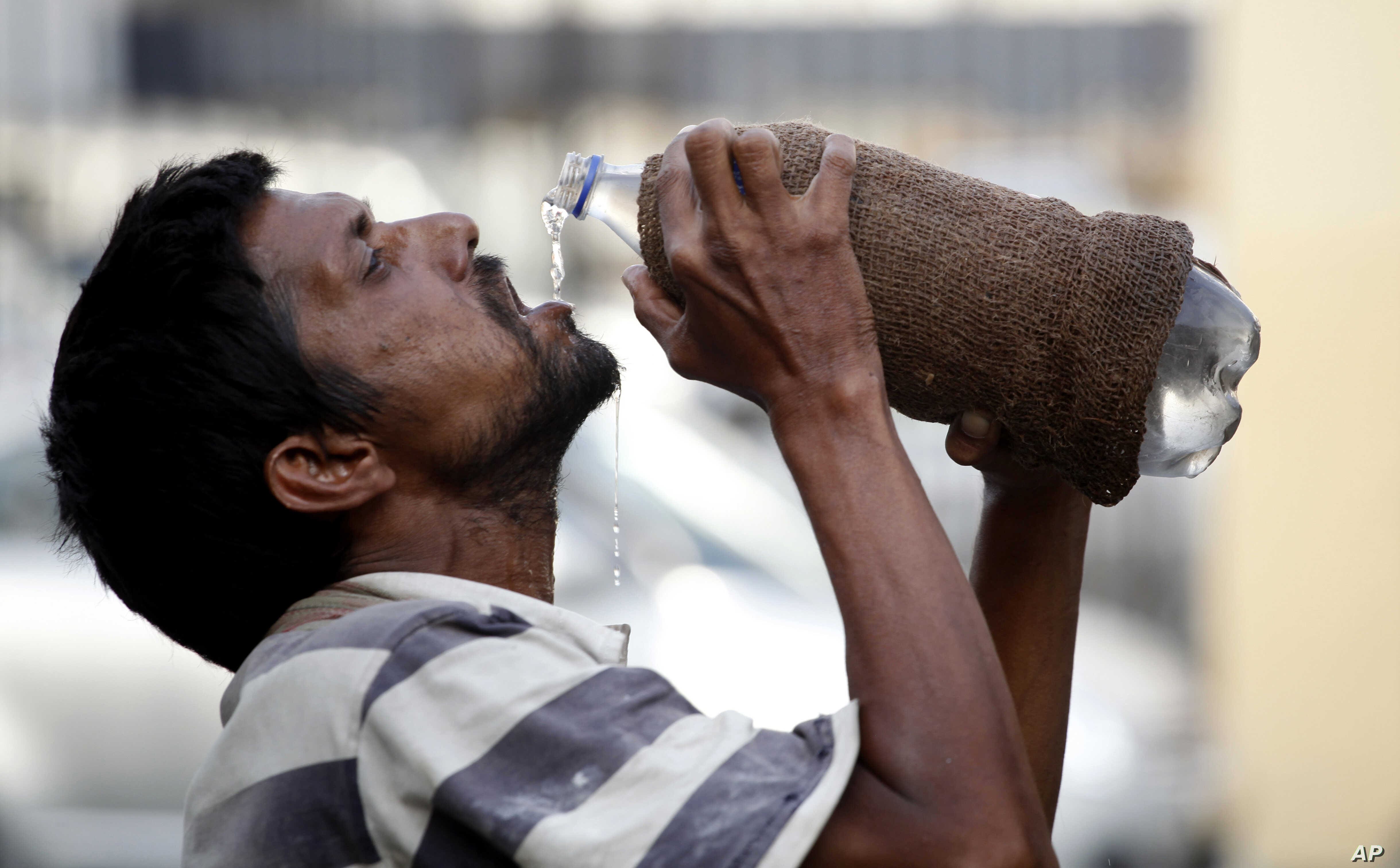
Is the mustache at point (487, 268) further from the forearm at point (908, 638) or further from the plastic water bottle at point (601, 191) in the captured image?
the forearm at point (908, 638)

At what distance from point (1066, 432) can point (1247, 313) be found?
265mm

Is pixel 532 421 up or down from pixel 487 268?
down

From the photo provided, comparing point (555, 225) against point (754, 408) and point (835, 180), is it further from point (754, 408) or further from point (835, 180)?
point (754, 408)

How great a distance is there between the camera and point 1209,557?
5.71 m

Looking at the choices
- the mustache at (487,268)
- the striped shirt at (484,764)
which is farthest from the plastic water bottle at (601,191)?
the striped shirt at (484,764)

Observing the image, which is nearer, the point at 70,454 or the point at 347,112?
the point at 70,454

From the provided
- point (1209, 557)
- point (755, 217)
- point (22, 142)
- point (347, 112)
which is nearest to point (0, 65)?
point (22, 142)

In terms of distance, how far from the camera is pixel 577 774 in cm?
125

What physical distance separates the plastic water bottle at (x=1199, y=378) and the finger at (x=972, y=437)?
16 cm

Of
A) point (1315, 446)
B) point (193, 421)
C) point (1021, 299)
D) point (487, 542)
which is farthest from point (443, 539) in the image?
point (1315, 446)

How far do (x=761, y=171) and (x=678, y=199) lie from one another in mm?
99

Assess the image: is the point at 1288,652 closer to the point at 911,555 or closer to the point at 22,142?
the point at 911,555

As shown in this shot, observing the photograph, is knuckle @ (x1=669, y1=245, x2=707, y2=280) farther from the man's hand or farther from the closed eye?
the closed eye

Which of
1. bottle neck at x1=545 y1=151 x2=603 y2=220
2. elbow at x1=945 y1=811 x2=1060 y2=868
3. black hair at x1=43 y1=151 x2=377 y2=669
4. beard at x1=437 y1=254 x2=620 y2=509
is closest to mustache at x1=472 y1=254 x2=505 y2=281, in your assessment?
beard at x1=437 y1=254 x2=620 y2=509
